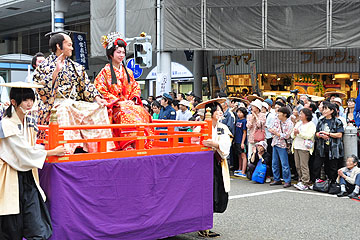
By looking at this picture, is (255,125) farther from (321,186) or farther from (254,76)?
(254,76)

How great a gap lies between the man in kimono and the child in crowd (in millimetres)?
6331

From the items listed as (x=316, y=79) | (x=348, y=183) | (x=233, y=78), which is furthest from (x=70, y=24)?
(x=348, y=183)

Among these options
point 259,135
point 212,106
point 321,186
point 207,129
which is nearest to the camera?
point 207,129

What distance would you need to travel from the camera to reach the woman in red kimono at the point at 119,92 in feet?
20.5

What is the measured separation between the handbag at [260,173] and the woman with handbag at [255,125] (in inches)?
21.0

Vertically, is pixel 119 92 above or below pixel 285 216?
above

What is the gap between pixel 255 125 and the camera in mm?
11312

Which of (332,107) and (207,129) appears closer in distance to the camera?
(207,129)

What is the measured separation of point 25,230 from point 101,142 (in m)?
1.25

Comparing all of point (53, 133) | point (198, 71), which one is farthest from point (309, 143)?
point (198, 71)

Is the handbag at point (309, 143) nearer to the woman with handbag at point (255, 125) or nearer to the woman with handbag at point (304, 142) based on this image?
the woman with handbag at point (304, 142)

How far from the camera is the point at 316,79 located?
65.4ft

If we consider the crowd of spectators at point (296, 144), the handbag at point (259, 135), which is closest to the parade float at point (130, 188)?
the crowd of spectators at point (296, 144)

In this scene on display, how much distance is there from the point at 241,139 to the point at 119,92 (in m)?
5.95
